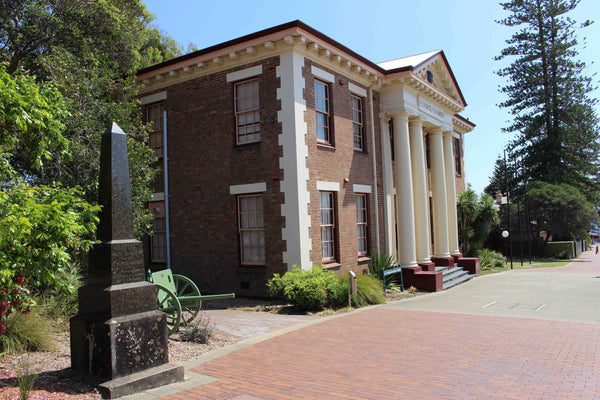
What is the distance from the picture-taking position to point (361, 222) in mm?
15898

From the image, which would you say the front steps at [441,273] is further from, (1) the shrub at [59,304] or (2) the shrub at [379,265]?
(1) the shrub at [59,304]

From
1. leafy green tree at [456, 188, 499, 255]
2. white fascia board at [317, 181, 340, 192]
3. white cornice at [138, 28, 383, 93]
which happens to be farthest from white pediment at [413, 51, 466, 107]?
white fascia board at [317, 181, 340, 192]

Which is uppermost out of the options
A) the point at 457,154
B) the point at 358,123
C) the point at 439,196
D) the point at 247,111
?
the point at 457,154

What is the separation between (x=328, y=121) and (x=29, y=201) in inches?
407

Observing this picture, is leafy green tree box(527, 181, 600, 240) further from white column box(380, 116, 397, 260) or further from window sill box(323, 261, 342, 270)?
window sill box(323, 261, 342, 270)

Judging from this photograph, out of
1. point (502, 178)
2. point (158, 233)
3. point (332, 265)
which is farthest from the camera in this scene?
point (502, 178)

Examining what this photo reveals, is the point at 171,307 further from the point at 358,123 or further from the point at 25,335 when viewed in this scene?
the point at 358,123

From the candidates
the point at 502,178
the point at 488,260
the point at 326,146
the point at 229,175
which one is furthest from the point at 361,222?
the point at 502,178

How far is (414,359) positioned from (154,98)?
491 inches

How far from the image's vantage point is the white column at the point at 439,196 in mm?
20016

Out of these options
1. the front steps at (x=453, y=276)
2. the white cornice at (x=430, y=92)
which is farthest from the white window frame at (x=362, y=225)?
the white cornice at (x=430, y=92)

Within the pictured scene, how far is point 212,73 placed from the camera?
14281 millimetres

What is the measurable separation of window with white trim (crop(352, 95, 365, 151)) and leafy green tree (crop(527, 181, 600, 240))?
24.3m

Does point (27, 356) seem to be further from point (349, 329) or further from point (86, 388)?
point (349, 329)
